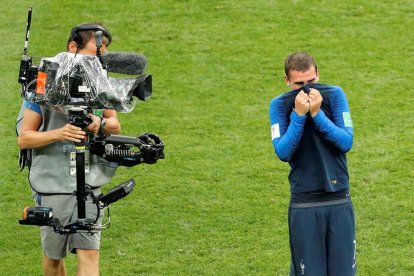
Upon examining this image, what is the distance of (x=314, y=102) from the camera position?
19.9 ft

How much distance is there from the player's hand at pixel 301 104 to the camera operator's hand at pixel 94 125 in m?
1.22

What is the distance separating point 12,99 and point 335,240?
5.96 m

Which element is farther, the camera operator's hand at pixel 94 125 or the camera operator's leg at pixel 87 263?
the camera operator's leg at pixel 87 263

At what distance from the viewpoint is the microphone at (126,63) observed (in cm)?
636

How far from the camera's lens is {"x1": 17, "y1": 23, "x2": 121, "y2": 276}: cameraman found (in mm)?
6527

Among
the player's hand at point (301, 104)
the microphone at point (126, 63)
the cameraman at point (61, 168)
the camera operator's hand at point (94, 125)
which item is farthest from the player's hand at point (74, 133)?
the player's hand at point (301, 104)

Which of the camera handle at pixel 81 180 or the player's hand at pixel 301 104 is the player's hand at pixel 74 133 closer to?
the camera handle at pixel 81 180

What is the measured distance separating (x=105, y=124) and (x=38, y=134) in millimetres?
432

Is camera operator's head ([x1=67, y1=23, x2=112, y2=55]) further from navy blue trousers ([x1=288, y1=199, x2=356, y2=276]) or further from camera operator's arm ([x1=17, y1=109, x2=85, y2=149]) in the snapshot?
navy blue trousers ([x1=288, y1=199, x2=356, y2=276])

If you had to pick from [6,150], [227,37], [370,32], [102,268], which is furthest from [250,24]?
[102,268]

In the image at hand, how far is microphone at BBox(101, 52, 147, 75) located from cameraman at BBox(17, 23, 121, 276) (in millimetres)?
118

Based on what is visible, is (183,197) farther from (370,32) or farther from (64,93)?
(370,32)

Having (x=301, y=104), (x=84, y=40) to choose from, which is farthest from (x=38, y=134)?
(x=301, y=104)

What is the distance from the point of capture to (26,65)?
6.11 metres
